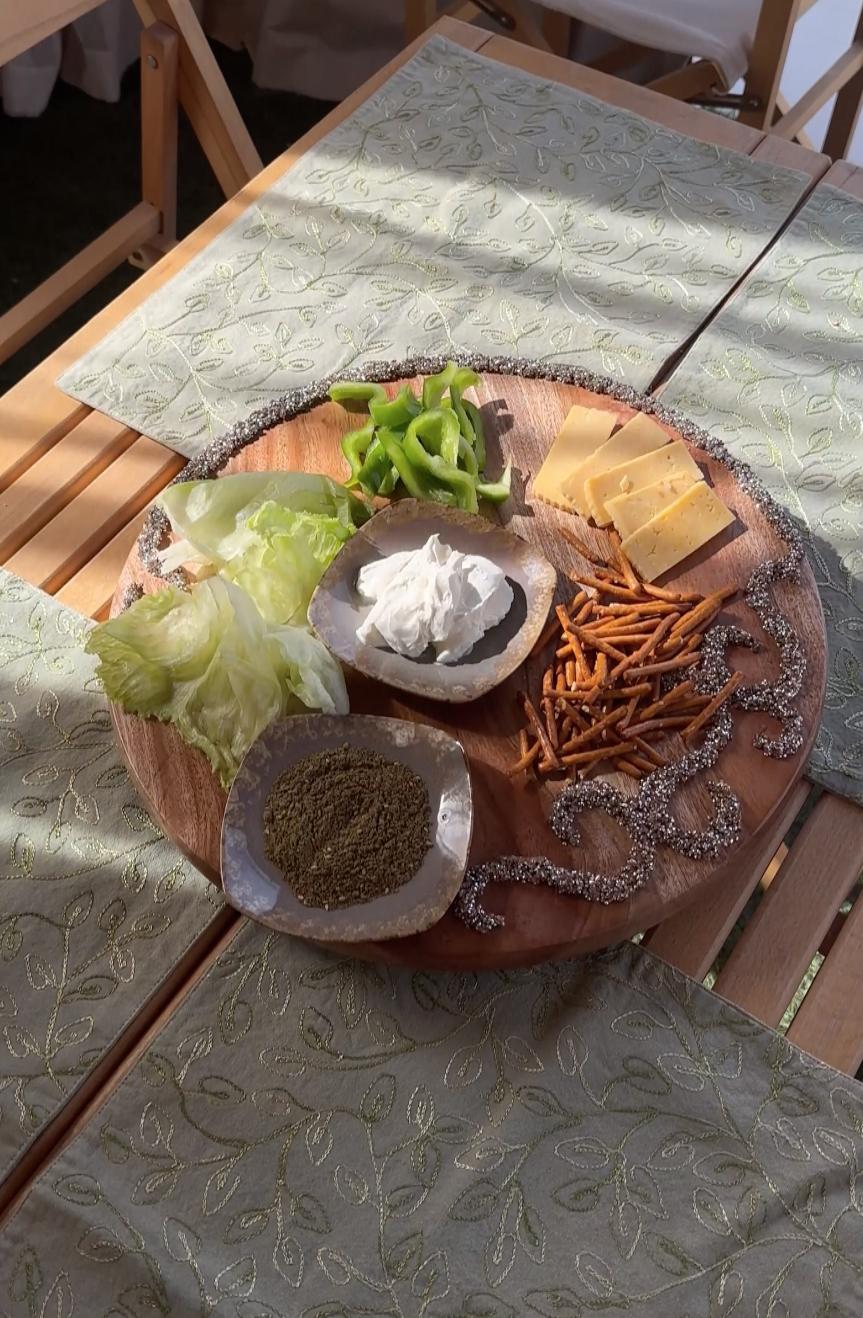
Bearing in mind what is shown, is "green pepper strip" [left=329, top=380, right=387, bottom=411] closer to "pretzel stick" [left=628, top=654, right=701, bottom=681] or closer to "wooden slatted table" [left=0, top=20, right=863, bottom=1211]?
"wooden slatted table" [left=0, top=20, right=863, bottom=1211]

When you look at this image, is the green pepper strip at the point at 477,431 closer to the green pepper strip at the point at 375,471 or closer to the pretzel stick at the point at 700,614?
the green pepper strip at the point at 375,471

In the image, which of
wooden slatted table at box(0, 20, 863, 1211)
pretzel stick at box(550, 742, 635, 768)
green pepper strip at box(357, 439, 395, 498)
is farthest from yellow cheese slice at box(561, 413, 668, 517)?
wooden slatted table at box(0, 20, 863, 1211)

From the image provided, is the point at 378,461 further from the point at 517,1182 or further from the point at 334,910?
the point at 517,1182

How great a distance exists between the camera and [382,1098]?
1.04m

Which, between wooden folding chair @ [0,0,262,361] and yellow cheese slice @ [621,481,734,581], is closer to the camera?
yellow cheese slice @ [621,481,734,581]

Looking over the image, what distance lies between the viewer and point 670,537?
50.2 inches

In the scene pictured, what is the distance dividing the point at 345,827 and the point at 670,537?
0.50 meters

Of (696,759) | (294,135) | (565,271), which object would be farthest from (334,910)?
(294,135)

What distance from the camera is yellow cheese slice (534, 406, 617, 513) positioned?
1330mm

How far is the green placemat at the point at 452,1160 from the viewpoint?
957 mm

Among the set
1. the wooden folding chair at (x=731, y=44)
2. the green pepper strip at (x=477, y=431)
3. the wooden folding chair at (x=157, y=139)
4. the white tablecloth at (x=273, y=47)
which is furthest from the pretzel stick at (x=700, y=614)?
the white tablecloth at (x=273, y=47)

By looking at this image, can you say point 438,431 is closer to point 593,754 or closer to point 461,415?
point 461,415

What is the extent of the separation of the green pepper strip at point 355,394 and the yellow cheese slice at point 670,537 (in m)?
0.36

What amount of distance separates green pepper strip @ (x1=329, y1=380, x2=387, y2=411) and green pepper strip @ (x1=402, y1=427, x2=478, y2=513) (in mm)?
108
